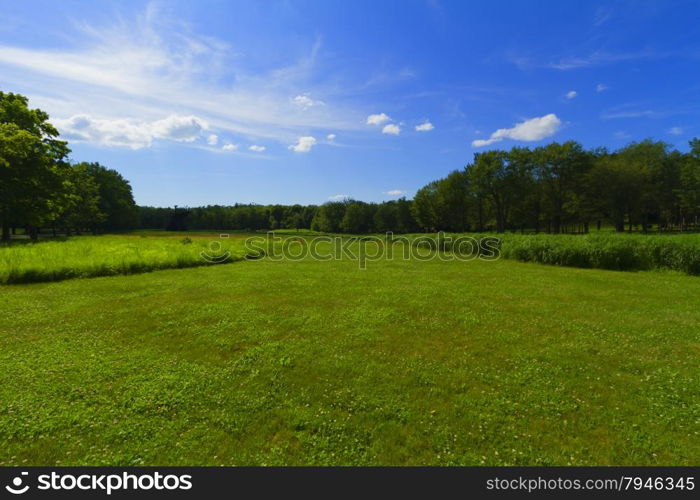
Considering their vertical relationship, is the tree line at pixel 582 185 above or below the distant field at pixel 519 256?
above

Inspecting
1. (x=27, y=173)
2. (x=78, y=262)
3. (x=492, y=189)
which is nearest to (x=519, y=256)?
(x=78, y=262)

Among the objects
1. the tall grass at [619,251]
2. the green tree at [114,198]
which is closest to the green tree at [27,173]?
the green tree at [114,198]

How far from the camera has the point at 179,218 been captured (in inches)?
4424

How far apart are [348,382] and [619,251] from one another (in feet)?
78.7

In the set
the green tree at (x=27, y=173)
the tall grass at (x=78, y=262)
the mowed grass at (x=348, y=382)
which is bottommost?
the mowed grass at (x=348, y=382)

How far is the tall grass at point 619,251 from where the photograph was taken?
1775 centimetres

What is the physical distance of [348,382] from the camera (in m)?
5.60

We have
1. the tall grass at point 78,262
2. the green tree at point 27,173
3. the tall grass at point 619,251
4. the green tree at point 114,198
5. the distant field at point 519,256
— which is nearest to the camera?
the tall grass at point 78,262

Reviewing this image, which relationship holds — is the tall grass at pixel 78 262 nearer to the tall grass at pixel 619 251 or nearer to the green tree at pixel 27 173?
the green tree at pixel 27 173

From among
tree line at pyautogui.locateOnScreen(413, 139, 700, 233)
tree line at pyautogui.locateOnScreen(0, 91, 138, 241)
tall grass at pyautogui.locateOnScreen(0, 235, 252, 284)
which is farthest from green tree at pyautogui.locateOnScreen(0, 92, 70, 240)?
tree line at pyautogui.locateOnScreen(413, 139, 700, 233)

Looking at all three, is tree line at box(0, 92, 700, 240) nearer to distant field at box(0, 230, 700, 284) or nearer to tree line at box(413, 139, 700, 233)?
tree line at box(413, 139, 700, 233)

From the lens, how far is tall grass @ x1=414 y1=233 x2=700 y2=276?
58.2 feet

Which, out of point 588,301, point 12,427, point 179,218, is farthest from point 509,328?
point 179,218

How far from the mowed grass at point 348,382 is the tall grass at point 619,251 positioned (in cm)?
1001
